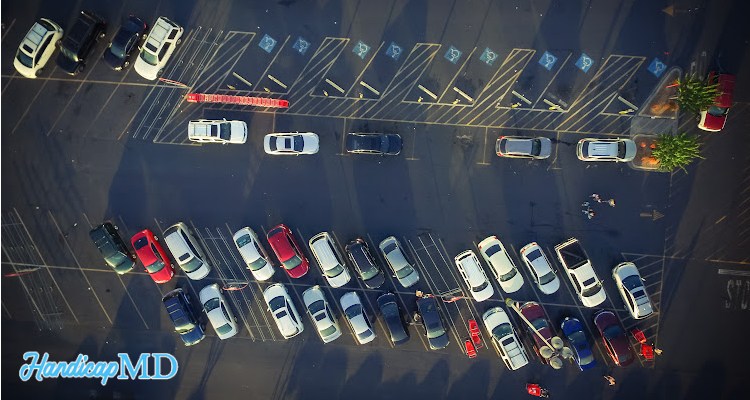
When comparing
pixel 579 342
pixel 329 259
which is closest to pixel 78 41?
pixel 329 259

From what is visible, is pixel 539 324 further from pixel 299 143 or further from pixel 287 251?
pixel 299 143

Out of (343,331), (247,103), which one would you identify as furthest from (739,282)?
(247,103)

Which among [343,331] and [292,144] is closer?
[292,144]

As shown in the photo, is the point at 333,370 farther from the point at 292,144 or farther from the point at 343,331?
the point at 292,144

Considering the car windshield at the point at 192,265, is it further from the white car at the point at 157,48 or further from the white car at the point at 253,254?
the white car at the point at 157,48

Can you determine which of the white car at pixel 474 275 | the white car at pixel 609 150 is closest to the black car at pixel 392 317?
the white car at pixel 474 275
